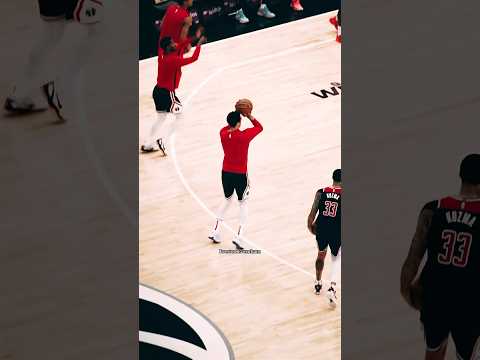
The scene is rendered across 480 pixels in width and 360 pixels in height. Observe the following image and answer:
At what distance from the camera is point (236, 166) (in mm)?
14477

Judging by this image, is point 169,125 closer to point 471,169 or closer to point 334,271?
point 334,271

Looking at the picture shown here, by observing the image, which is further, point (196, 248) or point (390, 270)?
point (196, 248)

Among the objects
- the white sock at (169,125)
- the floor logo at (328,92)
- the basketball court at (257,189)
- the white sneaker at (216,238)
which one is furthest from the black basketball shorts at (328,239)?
the floor logo at (328,92)

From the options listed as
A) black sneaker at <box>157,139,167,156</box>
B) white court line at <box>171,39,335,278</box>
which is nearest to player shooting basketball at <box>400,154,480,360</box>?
white court line at <box>171,39,335,278</box>

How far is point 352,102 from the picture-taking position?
8203mm

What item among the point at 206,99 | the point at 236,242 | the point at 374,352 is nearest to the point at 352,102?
the point at 374,352

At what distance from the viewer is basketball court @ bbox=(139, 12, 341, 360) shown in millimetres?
13297

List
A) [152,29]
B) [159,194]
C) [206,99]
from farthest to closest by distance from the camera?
[152,29] < [206,99] < [159,194]

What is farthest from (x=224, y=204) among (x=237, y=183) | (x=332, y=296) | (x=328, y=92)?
(x=328, y=92)
